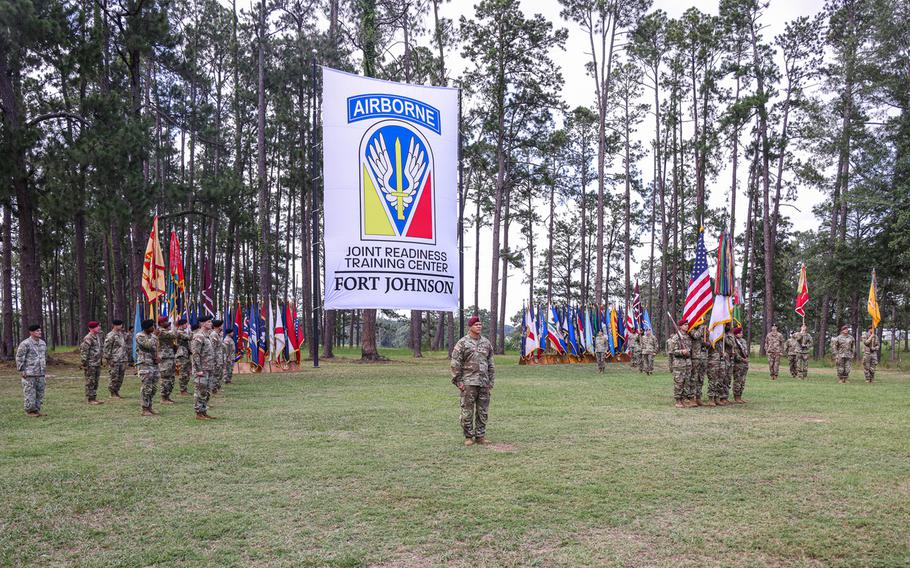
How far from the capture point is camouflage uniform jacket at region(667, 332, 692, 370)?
43.5 ft

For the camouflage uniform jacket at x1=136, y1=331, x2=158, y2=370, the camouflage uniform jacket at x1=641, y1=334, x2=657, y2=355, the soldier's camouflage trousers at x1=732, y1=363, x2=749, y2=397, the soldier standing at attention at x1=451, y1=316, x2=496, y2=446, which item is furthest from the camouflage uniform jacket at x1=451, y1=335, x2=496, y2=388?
the camouflage uniform jacket at x1=641, y1=334, x2=657, y2=355

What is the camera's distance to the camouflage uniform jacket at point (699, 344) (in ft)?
44.1

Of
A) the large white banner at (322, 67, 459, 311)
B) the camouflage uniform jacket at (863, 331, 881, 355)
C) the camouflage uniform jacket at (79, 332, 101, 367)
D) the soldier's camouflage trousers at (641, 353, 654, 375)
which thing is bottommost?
the soldier's camouflage trousers at (641, 353, 654, 375)

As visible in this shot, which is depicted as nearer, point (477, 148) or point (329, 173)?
point (329, 173)

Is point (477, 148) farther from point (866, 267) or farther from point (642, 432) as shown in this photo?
point (642, 432)

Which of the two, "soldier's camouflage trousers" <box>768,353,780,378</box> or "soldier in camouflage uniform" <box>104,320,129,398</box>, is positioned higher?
"soldier in camouflage uniform" <box>104,320,129,398</box>

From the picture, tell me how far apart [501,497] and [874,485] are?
4.04 meters

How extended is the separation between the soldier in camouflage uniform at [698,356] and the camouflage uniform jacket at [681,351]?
0.48 feet

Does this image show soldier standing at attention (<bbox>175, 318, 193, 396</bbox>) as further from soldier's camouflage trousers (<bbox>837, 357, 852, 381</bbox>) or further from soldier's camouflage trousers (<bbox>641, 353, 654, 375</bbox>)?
soldier's camouflage trousers (<bbox>837, 357, 852, 381</bbox>)

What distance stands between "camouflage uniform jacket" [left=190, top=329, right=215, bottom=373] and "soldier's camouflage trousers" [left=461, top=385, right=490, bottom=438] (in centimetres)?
499

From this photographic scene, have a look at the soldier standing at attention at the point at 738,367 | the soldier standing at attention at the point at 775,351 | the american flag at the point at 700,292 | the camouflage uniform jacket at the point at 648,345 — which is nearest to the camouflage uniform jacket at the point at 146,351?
the american flag at the point at 700,292

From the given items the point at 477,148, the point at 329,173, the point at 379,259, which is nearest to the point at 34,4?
the point at 329,173

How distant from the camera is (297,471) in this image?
7.75m

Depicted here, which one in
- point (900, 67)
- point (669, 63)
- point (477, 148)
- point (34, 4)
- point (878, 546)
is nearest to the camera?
point (878, 546)
